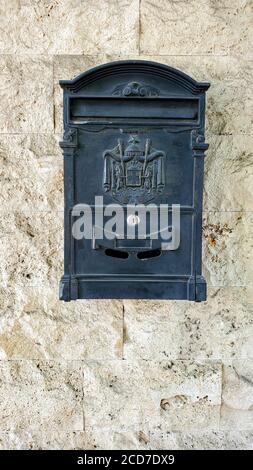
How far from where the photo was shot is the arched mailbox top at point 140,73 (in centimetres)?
172

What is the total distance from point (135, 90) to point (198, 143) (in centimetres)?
38

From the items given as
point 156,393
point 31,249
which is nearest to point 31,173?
point 31,249

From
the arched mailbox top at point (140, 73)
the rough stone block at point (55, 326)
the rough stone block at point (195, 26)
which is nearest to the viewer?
the arched mailbox top at point (140, 73)

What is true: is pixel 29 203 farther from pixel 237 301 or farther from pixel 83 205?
pixel 237 301

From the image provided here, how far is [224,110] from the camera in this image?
7.04ft

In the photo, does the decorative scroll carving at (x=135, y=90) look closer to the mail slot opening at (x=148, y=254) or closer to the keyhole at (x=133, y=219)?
the keyhole at (x=133, y=219)

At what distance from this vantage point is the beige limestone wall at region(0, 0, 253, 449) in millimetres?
Result: 2125

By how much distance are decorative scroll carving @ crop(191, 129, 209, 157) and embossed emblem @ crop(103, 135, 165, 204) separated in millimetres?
154

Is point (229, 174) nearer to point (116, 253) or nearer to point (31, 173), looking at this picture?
point (116, 253)

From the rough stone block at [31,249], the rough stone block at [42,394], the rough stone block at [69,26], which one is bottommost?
the rough stone block at [42,394]

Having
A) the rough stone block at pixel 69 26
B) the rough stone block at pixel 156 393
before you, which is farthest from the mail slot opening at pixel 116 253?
the rough stone block at pixel 69 26

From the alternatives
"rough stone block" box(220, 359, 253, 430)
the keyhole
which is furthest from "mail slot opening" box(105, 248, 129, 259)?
"rough stone block" box(220, 359, 253, 430)
